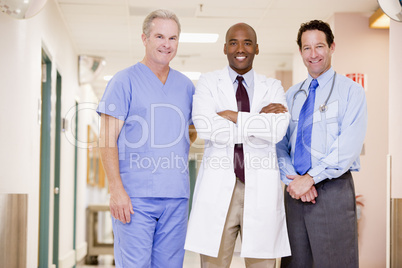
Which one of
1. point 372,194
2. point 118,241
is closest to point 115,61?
point 372,194

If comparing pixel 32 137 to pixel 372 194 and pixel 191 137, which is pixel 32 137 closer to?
pixel 191 137

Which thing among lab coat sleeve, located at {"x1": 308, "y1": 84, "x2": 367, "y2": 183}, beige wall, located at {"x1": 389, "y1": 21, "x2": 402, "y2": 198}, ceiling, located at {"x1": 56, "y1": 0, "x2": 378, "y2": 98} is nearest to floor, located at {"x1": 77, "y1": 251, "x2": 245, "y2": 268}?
beige wall, located at {"x1": 389, "y1": 21, "x2": 402, "y2": 198}

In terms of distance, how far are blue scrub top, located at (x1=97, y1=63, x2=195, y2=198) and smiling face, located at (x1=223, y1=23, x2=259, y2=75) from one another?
1.04 feet

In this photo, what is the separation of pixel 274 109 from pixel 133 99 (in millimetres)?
583

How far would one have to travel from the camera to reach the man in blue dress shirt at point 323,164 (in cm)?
201

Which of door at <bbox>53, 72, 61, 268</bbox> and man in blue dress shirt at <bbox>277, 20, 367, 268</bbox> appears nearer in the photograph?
man in blue dress shirt at <bbox>277, 20, 367, 268</bbox>

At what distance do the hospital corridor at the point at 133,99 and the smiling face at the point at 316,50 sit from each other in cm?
15

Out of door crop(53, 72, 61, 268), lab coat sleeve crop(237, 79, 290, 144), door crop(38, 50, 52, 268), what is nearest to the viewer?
lab coat sleeve crop(237, 79, 290, 144)

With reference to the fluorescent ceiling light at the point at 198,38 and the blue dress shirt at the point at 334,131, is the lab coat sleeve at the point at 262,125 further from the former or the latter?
the fluorescent ceiling light at the point at 198,38

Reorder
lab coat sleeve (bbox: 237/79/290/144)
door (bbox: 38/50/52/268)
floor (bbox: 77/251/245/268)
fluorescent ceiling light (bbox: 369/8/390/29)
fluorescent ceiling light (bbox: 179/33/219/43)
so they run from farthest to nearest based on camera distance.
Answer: fluorescent ceiling light (bbox: 179/33/219/43), floor (bbox: 77/251/245/268), fluorescent ceiling light (bbox: 369/8/390/29), door (bbox: 38/50/52/268), lab coat sleeve (bbox: 237/79/290/144)

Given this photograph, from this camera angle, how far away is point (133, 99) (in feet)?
6.82

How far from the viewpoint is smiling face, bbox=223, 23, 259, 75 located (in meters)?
2.02

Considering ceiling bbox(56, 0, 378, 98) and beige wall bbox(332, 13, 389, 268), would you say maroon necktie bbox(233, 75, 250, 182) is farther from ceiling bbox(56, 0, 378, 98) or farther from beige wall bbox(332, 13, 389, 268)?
beige wall bbox(332, 13, 389, 268)

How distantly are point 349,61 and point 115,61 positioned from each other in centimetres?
330
